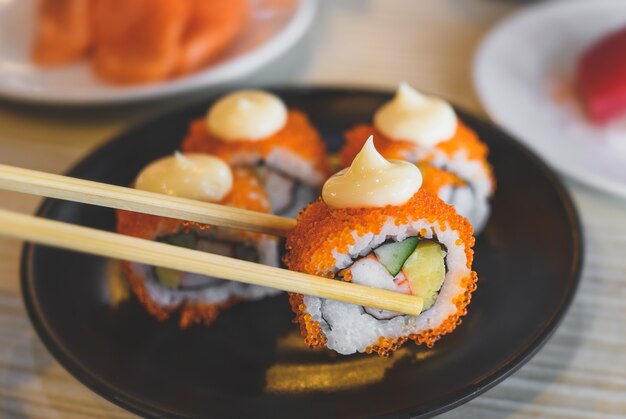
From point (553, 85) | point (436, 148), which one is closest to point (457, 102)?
point (553, 85)

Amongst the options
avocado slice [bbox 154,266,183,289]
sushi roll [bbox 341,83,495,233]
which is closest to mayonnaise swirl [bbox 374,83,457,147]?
sushi roll [bbox 341,83,495,233]

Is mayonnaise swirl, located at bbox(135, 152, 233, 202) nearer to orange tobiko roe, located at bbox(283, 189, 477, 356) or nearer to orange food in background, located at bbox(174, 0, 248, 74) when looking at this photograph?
orange tobiko roe, located at bbox(283, 189, 477, 356)

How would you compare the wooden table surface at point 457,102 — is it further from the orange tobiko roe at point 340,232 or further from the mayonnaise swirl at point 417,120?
the mayonnaise swirl at point 417,120

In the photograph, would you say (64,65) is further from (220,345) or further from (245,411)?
(245,411)

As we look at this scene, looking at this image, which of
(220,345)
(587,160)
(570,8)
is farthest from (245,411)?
(570,8)

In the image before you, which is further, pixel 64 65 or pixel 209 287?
pixel 64 65

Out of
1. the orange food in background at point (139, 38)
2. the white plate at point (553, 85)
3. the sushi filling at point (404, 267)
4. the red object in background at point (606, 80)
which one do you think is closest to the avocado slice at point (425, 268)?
the sushi filling at point (404, 267)

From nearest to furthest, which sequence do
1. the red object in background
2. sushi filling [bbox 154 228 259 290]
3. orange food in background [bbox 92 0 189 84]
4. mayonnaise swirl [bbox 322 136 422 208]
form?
mayonnaise swirl [bbox 322 136 422 208] → sushi filling [bbox 154 228 259 290] → the red object in background → orange food in background [bbox 92 0 189 84]
